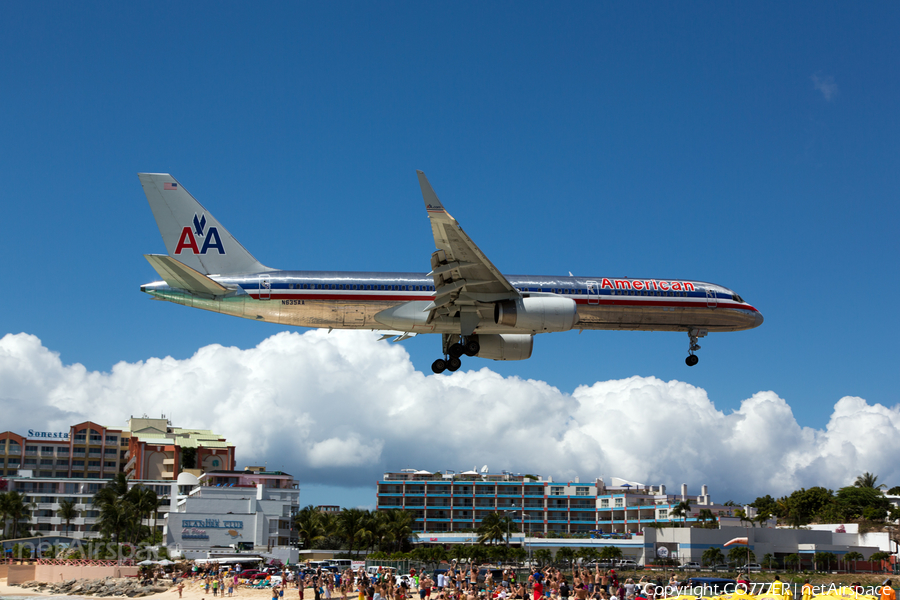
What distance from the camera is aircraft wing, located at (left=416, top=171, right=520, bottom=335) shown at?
27203 mm

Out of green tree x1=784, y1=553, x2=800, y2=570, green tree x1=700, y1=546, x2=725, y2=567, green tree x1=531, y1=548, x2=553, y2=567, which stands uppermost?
green tree x1=700, y1=546, x2=725, y2=567

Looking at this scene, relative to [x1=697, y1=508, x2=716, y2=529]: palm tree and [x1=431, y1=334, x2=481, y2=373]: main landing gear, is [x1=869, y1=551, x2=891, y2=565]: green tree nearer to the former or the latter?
[x1=697, y1=508, x2=716, y2=529]: palm tree

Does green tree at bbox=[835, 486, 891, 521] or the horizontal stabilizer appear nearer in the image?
the horizontal stabilizer

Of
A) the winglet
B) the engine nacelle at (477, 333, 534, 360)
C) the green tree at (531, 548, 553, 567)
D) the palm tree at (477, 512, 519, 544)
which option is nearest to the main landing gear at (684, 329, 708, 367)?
the engine nacelle at (477, 333, 534, 360)

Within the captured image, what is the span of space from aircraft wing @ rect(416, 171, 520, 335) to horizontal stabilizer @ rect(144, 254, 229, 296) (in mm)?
7997

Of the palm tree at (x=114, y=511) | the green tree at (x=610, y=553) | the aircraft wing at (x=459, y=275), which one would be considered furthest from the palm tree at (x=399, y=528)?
the aircraft wing at (x=459, y=275)

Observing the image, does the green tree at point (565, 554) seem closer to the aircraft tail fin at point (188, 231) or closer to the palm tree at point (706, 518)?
the palm tree at point (706, 518)

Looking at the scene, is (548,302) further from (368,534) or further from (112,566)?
(368,534)

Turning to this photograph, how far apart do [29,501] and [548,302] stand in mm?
99608

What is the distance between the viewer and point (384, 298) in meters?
31.2

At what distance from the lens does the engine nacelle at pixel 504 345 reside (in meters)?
34.3

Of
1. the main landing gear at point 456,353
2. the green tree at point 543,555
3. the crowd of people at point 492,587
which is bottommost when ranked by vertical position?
the green tree at point 543,555

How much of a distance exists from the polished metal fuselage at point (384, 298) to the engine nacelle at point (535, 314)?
1014 mm

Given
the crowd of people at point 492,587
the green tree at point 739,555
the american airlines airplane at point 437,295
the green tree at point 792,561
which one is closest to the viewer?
the american airlines airplane at point 437,295
